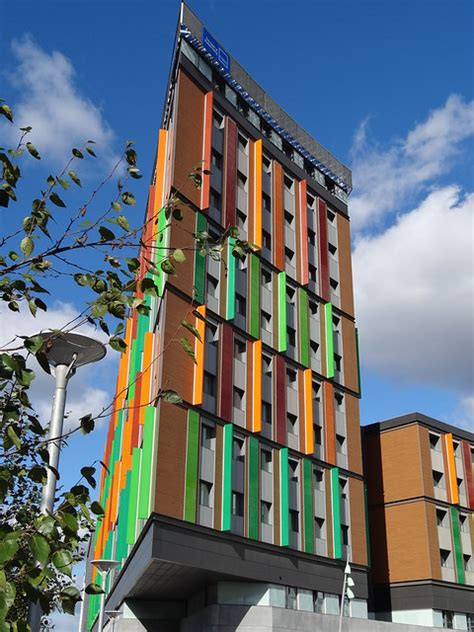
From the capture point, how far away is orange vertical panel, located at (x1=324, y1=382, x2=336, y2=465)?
3933 cm

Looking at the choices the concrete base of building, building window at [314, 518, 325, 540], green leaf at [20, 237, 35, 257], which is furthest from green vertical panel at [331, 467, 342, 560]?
green leaf at [20, 237, 35, 257]

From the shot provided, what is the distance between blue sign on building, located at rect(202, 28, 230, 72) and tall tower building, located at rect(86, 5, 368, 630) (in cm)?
9

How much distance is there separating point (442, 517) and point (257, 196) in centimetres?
2454

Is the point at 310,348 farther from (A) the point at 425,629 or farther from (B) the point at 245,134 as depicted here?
(A) the point at 425,629

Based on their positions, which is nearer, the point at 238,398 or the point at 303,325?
the point at 238,398

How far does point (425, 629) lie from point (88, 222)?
41755 mm

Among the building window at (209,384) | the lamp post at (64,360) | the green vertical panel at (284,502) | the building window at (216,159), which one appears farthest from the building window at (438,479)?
the lamp post at (64,360)

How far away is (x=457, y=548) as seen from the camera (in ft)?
148

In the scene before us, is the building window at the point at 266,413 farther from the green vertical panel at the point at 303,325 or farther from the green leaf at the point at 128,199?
the green leaf at the point at 128,199

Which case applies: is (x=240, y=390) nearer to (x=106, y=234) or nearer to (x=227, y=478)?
(x=227, y=478)

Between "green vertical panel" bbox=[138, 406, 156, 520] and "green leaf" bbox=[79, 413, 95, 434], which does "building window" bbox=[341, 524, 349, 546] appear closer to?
"green vertical panel" bbox=[138, 406, 156, 520]

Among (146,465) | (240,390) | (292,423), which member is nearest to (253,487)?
(240,390)

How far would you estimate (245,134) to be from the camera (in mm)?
42031

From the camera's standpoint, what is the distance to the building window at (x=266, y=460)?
3484cm
